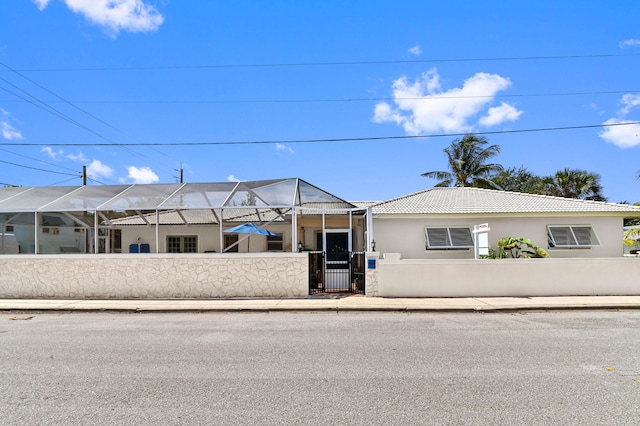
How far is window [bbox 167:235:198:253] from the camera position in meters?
20.9

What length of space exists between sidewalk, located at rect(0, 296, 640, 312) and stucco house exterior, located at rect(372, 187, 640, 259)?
447 cm

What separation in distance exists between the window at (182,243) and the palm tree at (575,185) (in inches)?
1223

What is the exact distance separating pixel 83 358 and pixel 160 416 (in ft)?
10.4

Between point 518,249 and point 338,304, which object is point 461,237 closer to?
point 518,249

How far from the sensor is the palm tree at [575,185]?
3422 centimetres

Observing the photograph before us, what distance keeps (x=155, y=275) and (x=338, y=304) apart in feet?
20.2

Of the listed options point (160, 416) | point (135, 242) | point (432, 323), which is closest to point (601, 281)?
point (432, 323)

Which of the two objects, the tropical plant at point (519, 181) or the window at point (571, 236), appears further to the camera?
the tropical plant at point (519, 181)

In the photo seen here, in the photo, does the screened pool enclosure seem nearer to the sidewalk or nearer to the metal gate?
the metal gate

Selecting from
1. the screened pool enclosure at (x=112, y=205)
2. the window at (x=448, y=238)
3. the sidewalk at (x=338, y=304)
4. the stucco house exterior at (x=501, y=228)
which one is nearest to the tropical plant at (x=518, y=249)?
the stucco house exterior at (x=501, y=228)

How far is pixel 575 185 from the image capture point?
34.8 metres

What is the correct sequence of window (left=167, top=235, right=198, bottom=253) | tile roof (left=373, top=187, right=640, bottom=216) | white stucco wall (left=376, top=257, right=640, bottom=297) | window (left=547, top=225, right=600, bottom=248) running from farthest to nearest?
window (left=167, top=235, right=198, bottom=253) < window (left=547, top=225, right=600, bottom=248) < tile roof (left=373, top=187, right=640, bottom=216) < white stucco wall (left=376, top=257, right=640, bottom=297)

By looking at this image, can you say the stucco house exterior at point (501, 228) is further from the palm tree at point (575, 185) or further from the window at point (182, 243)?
the palm tree at point (575, 185)

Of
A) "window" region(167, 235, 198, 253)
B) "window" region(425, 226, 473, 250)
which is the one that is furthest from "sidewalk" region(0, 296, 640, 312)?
"window" region(167, 235, 198, 253)
